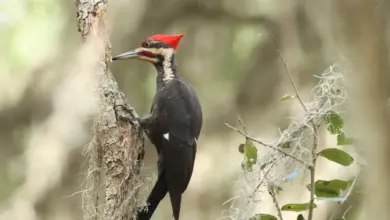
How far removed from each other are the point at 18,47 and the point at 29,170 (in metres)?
0.49

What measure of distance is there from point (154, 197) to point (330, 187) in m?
0.38

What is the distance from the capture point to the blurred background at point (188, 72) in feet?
7.21

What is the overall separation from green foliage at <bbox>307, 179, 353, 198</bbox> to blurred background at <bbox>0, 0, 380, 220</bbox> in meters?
0.93

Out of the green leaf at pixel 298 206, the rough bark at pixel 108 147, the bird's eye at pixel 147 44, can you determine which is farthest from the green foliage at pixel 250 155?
the bird's eye at pixel 147 44

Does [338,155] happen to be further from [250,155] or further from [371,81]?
[371,81]

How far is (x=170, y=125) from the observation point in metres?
1.33

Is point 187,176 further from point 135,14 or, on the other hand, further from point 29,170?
point 135,14

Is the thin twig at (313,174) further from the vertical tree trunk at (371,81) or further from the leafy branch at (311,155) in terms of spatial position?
the vertical tree trunk at (371,81)

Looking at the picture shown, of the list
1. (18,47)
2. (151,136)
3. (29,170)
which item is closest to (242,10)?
(18,47)

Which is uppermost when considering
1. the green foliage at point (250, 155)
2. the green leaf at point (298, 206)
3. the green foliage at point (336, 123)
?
the green foliage at point (336, 123)

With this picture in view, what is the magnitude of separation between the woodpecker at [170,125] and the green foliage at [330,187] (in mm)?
282

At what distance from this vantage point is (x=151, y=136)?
1.34m

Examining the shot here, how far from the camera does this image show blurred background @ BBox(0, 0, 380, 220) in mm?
2197

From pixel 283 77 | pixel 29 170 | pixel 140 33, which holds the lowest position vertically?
pixel 29 170
